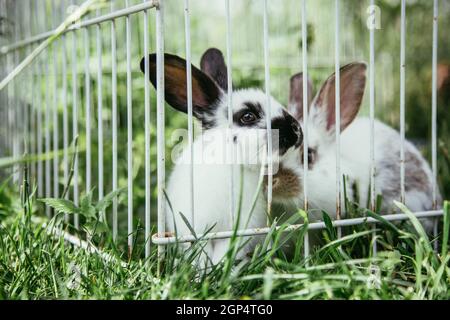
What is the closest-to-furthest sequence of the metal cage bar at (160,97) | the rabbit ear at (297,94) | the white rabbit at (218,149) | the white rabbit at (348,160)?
1. the metal cage bar at (160,97)
2. the white rabbit at (218,149)
3. the white rabbit at (348,160)
4. the rabbit ear at (297,94)

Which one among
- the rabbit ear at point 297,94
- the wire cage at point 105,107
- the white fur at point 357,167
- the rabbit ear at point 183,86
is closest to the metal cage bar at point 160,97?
the wire cage at point 105,107

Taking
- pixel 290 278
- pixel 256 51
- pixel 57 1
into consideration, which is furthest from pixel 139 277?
pixel 256 51

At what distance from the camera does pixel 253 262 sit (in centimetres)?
147

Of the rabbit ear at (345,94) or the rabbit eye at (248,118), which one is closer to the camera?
the rabbit eye at (248,118)

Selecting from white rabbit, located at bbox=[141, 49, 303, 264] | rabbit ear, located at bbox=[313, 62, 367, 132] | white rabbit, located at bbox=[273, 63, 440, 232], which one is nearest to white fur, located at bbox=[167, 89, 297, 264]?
white rabbit, located at bbox=[141, 49, 303, 264]

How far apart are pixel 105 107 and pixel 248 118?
5.40ft

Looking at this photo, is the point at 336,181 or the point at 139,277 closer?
the point at 139,277

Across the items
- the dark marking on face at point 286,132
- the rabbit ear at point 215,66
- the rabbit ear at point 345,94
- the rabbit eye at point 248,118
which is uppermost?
the rabbit ear at point 215,66

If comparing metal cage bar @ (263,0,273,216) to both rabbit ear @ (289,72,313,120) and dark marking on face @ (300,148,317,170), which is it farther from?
rabbit ear @ (289,72,313,120)

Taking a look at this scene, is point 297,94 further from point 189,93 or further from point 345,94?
point 189,93

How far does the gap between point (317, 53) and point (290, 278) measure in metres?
2.41

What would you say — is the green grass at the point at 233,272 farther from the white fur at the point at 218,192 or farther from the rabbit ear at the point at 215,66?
the rabbit ear at the point at 215,66

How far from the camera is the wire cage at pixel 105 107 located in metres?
1.64
